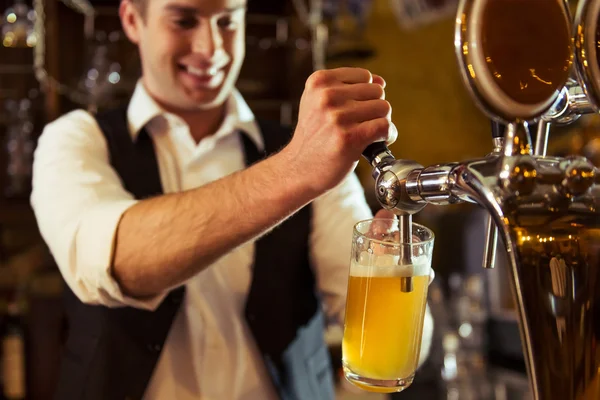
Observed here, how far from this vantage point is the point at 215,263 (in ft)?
4.25

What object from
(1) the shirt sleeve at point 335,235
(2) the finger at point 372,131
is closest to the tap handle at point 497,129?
(2) the finger at point 372,131

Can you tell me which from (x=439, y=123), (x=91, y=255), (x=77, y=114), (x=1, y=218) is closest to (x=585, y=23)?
(x=91, y=255)

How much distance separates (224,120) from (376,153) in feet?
2.91

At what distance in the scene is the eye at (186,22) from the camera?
1339 mm

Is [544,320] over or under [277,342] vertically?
over

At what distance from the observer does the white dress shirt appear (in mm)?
1179

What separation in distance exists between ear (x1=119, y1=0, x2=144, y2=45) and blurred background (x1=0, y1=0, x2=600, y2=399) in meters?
0.64

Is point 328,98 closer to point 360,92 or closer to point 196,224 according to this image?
point 360,92

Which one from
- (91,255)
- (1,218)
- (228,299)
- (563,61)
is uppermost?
(563,61)

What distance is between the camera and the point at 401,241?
2.39ft

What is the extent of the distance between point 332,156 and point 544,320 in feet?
1.00

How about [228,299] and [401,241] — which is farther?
[228,299]

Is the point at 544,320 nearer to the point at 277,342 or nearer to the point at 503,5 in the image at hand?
the point at 503,5

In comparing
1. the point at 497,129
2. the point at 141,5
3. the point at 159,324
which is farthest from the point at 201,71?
the point at 497,129
